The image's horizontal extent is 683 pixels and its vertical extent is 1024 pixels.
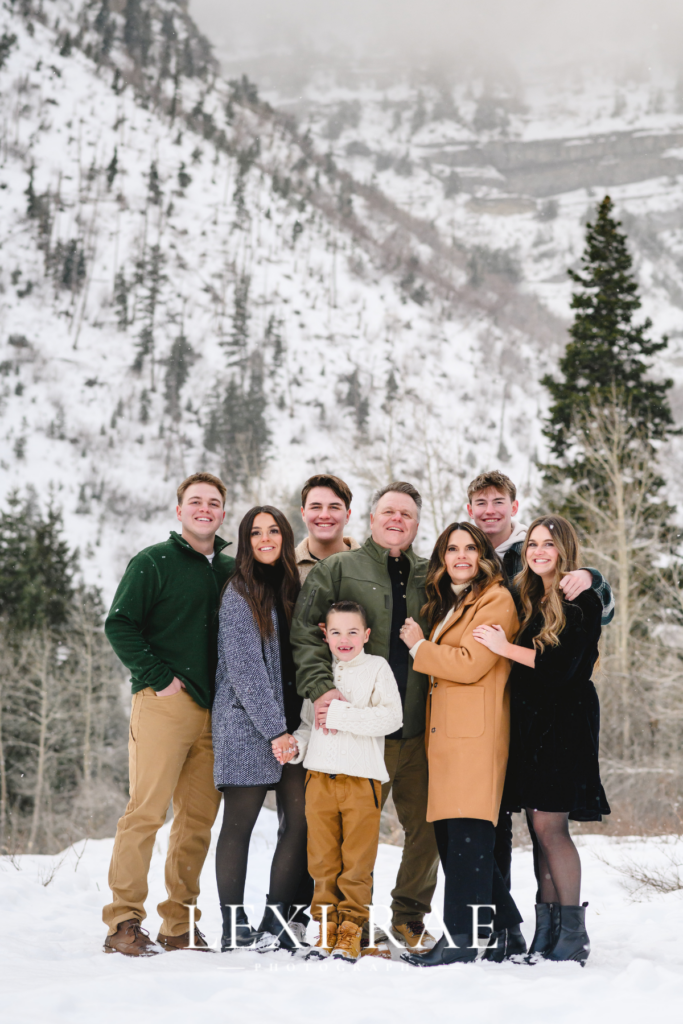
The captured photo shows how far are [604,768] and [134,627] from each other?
15506mm

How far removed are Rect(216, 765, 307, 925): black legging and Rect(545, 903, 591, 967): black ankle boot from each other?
1.31 metres

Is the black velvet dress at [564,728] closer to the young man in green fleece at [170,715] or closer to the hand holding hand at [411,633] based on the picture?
the hand holding hand at [411,633]

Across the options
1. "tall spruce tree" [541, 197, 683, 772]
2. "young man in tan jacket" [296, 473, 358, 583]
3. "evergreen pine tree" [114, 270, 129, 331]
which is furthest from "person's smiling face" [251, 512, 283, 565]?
"evergreen pine tree" [114, 270, 129, 331]

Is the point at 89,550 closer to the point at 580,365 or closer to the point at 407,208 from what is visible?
the point at 580,365

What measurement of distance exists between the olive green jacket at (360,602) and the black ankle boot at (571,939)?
3.70ft

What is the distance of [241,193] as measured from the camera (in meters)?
123

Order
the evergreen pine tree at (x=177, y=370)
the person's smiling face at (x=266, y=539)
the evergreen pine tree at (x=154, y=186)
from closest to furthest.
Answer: the person's smiling face at (x=266, y=539) < the evergreen pine tree at (x=177, y=370) < the evergreen pine tree at (x=154, y=186)

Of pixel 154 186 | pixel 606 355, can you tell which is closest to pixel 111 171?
pixel 154 186

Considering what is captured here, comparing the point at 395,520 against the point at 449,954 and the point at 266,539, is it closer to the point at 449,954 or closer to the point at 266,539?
the point at 266,539

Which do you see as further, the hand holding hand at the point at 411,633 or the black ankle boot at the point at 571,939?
the hand holding hand at the point at 411,633

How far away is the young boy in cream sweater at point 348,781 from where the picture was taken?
4074mm

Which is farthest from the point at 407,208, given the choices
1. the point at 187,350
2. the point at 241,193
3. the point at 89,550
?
the point at 89,550

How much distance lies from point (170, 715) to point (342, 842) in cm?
113

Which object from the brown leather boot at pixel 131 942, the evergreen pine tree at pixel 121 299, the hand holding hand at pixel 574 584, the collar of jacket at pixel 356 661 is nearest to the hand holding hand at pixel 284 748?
the collar of jacket at pixel 356 661
